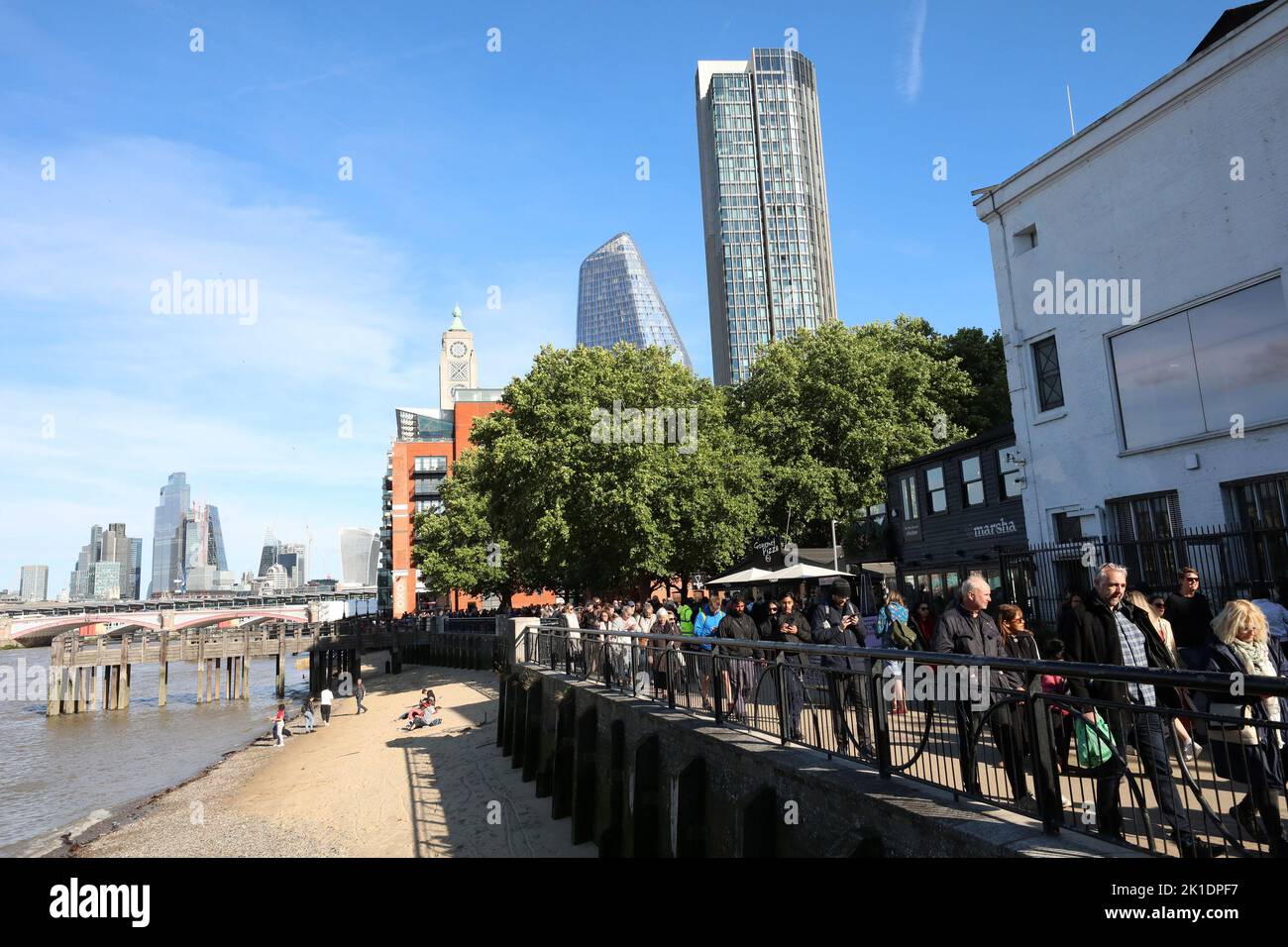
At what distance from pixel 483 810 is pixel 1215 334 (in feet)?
55.2

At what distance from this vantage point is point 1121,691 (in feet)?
16.2

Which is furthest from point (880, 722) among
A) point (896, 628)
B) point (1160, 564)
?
point (1160, 564)

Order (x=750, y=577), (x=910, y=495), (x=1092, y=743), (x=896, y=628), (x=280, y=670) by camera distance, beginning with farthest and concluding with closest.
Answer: (x=280, y=670) < (x=910, y=495) < (x=750, y=577) < (x=896, y=628) < (x=1092, y=743)

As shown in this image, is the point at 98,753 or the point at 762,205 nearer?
the point at 98,753

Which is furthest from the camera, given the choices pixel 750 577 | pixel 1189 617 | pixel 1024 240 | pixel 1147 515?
pixel 750 577

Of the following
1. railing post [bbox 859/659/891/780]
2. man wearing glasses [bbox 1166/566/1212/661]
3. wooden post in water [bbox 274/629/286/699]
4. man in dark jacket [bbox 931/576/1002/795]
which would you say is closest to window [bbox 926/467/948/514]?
man wearing glasses [bbox 1166/566/1212/661]

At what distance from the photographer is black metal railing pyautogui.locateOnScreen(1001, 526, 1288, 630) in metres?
14.3

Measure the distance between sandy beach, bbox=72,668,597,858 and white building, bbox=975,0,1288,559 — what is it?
1386cm

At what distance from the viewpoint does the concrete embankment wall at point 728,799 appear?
4.89 metres

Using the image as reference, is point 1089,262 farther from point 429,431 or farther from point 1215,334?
point 429,431

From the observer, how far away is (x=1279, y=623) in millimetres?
9297

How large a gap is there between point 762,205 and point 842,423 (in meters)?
99.9

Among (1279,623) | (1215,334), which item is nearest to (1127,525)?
(1215,334)

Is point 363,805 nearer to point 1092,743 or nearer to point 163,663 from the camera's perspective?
point 1092,743
